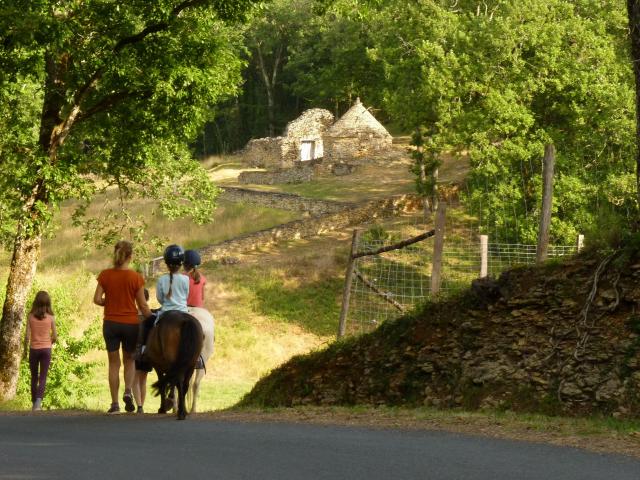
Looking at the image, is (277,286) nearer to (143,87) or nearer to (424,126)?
(424,126)

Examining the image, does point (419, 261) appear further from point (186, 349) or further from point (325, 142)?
point (325, 142)

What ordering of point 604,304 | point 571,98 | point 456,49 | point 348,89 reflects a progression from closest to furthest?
point 604,304
point 571,98
point 456,49
point 348,89

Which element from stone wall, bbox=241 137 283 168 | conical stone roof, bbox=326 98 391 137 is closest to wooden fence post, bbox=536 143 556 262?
conical stone roof, bbox=326 98 391 137

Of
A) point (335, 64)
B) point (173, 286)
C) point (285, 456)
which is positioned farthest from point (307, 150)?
point (285, 456)

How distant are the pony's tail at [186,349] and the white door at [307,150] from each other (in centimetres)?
7176

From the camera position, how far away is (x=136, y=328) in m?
14.2

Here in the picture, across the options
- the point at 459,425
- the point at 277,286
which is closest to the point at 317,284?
the point at 277,286

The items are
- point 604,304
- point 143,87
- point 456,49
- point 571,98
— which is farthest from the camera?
point 456,49

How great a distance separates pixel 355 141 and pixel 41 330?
207 ft

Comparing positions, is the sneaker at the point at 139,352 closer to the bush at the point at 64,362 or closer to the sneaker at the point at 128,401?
the sneaker at the point at 128,401

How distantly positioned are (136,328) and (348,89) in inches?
2868

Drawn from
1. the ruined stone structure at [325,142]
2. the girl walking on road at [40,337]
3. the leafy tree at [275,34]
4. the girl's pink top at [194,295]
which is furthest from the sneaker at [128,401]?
the leafy tree at [275,34]

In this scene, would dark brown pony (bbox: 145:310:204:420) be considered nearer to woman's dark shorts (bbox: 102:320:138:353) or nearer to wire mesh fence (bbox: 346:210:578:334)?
woman's dark shorts (bbox: 102:320:138:353)

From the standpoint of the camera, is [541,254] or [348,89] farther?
[348,89]
